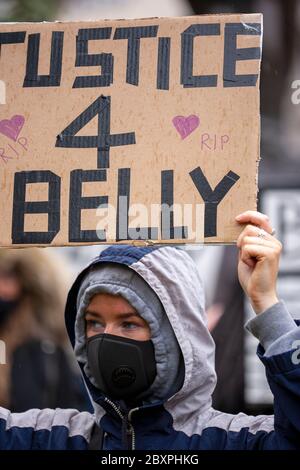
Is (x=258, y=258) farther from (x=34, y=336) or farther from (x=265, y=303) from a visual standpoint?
(x=34, y=336)

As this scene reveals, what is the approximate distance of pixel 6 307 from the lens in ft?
14.3

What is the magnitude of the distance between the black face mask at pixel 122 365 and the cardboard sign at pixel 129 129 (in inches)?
14.1

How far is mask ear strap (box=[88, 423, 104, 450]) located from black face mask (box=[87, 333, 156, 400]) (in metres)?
0.11

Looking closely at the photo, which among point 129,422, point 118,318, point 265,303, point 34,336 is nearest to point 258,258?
point 265,303

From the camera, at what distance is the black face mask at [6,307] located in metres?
4.36

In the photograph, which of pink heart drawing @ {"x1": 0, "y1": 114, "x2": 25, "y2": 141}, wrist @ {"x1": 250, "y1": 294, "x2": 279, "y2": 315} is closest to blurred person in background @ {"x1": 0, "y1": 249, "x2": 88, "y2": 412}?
pink heart drawing @ {"x1": 0, "y1": 114, "x2": 25, "y2": 141}

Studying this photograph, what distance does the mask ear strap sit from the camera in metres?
2.40

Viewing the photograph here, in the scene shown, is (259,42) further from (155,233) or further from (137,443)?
(137,443)

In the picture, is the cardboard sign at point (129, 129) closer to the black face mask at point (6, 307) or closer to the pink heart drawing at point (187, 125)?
the pink heart drawing at point (187, 125)

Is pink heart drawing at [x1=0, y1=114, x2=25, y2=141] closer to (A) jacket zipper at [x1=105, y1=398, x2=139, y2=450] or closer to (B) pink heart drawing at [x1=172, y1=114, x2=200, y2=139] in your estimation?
(B) pink heart drawing at [x1=172, y1=114, x2=200, y2=139]

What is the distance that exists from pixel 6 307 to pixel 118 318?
2000 millimetres

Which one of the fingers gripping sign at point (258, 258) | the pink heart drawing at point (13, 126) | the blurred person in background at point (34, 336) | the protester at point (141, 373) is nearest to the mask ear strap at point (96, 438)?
the protester at point (141, 373)

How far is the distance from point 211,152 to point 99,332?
60 centimetres
